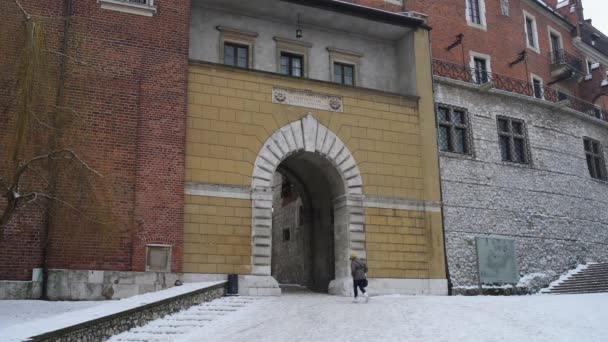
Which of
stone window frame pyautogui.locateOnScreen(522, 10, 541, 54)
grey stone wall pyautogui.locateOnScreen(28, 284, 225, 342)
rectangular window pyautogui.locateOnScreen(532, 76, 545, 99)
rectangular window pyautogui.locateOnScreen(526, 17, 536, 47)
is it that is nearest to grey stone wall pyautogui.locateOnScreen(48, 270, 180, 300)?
grey stone wall pyautogui.locateOnScreen(28, 284, 225, 342)

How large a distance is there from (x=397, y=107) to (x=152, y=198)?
29.4 ft

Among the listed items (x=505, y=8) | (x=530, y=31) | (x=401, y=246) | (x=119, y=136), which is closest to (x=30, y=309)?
(x=119, y=136)

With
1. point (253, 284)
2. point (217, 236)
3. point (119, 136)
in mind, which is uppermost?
point (119, 136)

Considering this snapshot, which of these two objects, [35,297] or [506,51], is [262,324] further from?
[506,51]

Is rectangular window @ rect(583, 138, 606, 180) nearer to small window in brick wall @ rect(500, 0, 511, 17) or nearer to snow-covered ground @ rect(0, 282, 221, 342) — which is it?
small window in brick wall @ rect(500, 0, 511, 17)

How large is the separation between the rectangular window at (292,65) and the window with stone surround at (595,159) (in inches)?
571

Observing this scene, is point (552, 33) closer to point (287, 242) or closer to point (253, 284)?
point (287, 242)

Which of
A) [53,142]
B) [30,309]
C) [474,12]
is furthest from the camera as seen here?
[474,12]

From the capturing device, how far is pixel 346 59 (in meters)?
20.4

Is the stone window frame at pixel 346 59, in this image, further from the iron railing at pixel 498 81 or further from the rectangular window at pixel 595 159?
the rectangular window at pixel 595 159

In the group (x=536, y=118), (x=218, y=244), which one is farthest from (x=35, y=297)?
(x=536, y=118)

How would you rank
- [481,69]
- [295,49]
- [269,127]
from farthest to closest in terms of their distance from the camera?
[481,69] → [295,49] → [269,127]

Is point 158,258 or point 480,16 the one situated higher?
point 480,16

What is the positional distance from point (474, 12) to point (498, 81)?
3660 mm
